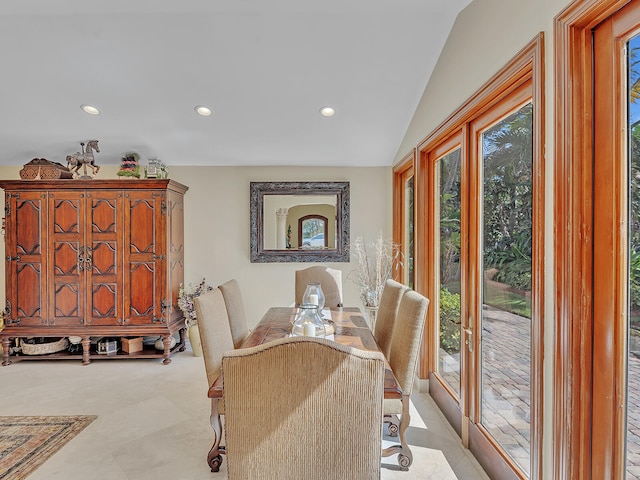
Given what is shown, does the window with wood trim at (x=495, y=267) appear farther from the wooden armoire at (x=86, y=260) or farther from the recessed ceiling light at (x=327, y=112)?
the wooden armoire at (x=86, y=260)

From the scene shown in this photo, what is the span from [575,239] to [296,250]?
3584 mm

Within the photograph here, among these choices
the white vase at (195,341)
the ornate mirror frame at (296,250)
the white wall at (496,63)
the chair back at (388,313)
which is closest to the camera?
the white wall at (496,63)

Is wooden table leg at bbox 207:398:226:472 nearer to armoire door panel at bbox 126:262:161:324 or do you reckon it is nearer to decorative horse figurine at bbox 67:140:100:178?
armoire door panel at bbox 126:262:161:324

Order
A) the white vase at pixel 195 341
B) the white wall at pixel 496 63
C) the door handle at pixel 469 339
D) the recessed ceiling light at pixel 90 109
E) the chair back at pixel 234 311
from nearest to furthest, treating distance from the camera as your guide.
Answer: the white wall at pixel 496 63 < the door handle at pixel 469 339 < the chair back at pixel 234 311 < the recessed ceiling light at pixel 90 109 < the white vase at pixel 195 341

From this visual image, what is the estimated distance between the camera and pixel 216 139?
4152 millimetres

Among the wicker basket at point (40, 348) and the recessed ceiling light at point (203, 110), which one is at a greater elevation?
the recessed ceiling light at point (203, 110)

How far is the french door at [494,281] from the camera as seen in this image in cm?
180

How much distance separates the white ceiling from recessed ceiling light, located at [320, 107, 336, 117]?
0.07 m

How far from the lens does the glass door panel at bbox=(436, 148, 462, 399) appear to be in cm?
279

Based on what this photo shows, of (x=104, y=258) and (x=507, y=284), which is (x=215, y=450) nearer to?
(x=507, y=284)

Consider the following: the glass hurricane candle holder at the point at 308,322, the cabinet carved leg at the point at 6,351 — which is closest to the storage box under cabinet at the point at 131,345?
the cabinet carved leg at the point at 6,351

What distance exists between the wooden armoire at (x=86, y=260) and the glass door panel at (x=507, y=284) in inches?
127

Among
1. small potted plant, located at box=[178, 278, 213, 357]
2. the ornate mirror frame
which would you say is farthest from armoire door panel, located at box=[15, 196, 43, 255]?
the ornate mirror frame

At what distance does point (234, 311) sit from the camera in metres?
2.97
